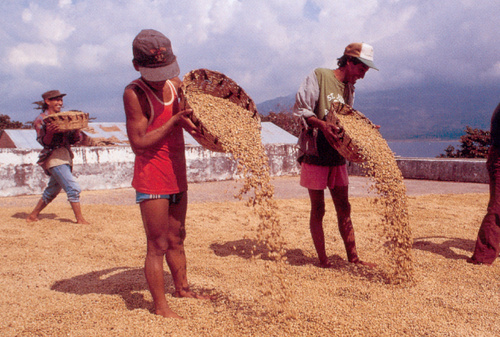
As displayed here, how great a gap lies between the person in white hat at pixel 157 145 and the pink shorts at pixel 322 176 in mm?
1090

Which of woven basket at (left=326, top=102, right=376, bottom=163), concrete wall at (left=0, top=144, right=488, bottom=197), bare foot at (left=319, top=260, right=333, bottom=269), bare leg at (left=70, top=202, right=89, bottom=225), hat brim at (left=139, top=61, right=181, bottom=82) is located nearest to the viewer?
hat brim at (left=139, top=61, right=181, bottom=82)

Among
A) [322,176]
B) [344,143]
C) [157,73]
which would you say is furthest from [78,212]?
[344,143]

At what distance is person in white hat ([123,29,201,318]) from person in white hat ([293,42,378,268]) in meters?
1.03

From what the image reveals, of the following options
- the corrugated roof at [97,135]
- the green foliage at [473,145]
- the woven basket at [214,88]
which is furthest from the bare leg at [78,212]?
the green foliage at [473,145]

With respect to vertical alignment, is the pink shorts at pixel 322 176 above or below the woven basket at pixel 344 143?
below

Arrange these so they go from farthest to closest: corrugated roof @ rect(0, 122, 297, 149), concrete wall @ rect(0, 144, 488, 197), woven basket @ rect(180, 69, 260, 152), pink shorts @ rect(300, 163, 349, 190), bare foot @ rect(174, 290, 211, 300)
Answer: corrugated roof @ rect(0, 122, 297, 149), concrete wall @ rect(0, 144, 488, 197), pink shorts @ rect(300, 163, 349, 190), bare foot @ rect(174, 290, 211, 300), woven basket @ rect(180, 69, 260, 152)

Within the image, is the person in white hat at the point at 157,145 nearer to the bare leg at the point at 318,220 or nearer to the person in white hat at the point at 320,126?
the person in white hat at the point at 320,126

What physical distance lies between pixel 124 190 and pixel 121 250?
5.39 m

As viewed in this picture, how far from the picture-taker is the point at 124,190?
9.05 m

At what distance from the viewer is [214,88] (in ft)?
8.84

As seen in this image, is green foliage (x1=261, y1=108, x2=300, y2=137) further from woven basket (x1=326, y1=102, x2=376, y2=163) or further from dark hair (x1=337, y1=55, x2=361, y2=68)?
woven basket (x1=326, y1=102, x2=376, y2=163)

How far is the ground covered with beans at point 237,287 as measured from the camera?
2.21m

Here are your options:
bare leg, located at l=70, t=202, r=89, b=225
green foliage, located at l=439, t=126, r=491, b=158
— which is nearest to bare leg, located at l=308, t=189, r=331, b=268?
bare leg, located at l=70, t=202, r=89, b=225

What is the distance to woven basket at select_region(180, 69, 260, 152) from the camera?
2318 mm
